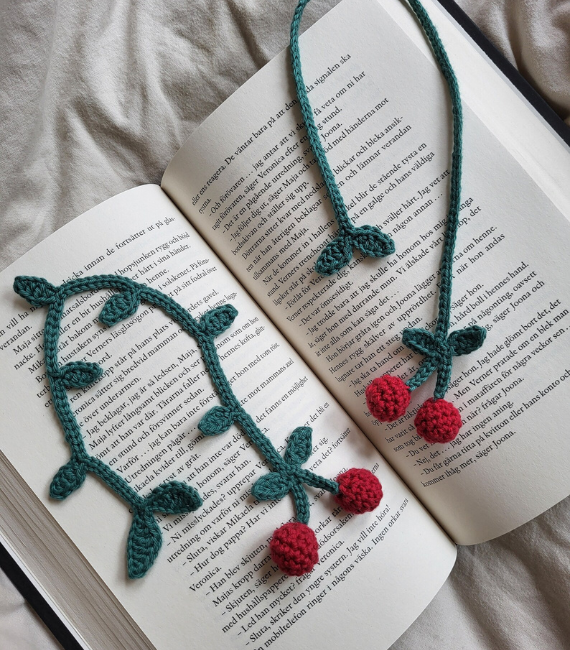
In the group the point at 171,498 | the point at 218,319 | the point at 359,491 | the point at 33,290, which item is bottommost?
the point at 359,491

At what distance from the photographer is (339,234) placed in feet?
1.82

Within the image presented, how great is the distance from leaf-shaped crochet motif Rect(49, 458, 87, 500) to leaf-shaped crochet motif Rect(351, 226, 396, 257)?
0.36 metres

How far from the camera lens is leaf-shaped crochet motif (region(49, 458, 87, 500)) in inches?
20.5

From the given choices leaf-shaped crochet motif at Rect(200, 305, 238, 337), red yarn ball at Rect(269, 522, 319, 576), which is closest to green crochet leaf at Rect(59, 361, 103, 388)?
leaf-shaped crochet motif at Rect(200, 305, 238, 337)

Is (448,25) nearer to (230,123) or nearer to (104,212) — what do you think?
(230,123)

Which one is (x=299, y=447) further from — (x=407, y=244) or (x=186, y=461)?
(x=407, y=244)

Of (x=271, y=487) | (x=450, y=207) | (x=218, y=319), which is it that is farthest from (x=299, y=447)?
(x=450, y=207)

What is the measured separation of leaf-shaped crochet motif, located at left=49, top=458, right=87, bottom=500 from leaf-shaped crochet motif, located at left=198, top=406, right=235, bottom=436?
13cm

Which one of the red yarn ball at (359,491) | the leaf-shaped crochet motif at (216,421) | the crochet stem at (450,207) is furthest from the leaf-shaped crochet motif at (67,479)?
the crochet stem at (450,207)

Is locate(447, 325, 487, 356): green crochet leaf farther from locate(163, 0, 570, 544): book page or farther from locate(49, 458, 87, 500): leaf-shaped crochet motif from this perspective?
locate(49, 458, 87, 500): leaf-shaped crochet motif

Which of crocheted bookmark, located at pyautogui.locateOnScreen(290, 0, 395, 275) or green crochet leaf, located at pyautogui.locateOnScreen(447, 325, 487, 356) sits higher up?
crocheted bookmark, located at pyautogui.locateOnScreen(290, 0, 395, 275)

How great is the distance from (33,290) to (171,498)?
9.9 inches

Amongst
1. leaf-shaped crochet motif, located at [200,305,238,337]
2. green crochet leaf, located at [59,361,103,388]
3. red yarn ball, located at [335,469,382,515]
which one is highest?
green crochet leaf, located at [59,361,103,388]

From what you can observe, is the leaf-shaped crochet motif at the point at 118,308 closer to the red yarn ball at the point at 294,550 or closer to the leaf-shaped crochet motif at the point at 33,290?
the leaf-shaped crochet motif at the point at 33,290
